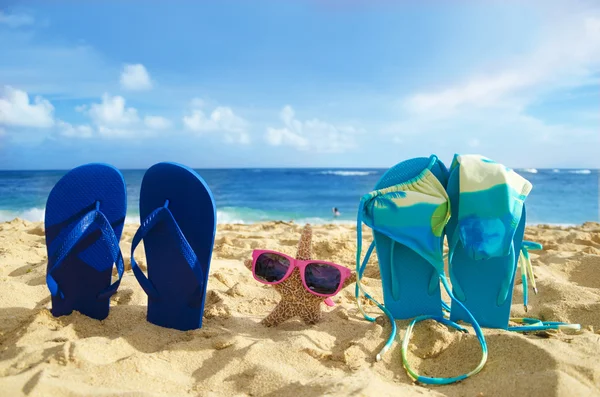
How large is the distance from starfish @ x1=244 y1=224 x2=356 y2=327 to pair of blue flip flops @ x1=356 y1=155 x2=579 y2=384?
0.25 m

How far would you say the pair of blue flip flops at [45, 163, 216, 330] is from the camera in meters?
2.01

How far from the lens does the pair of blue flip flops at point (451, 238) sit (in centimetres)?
177

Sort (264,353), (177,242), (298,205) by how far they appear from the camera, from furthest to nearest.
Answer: (298,205)
(177,242)
(264,353)

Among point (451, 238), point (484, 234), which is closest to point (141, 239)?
point (451, 238)

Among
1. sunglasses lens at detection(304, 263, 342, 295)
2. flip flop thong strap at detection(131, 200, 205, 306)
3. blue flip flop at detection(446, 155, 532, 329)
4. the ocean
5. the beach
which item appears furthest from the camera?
the ocean

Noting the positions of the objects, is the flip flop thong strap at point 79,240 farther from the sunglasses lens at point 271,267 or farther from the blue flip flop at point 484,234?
the blue flip flop at point 484,234

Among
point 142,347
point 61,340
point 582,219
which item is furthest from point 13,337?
point 582,219

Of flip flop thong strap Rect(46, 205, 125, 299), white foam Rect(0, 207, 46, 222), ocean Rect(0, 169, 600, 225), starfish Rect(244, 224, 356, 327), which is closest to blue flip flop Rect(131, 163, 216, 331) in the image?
flip flop thong strap Rect(46, 205, 125, 299)

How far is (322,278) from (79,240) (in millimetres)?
1152

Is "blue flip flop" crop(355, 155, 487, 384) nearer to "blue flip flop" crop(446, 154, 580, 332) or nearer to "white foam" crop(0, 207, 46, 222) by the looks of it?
"blue flip flop" crop(446, 154, 580, 332)

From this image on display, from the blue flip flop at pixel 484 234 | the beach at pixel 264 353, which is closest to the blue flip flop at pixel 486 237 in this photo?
the blue flip flop at pixel 484 234

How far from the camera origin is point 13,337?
1918mm

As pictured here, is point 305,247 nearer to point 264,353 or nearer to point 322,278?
point 322,278

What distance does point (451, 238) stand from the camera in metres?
1.93
